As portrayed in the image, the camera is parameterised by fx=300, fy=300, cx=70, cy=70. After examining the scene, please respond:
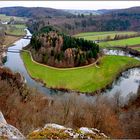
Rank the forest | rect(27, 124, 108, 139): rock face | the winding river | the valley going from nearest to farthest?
rect(27, 124, 108, 139): rock face < the valley < the winding river < the forest

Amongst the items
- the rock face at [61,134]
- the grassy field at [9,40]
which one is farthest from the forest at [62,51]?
the rock face at [61,134]

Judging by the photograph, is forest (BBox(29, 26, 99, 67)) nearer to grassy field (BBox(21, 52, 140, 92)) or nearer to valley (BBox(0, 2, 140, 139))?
valley (BBox(0, 2, 140, 139))

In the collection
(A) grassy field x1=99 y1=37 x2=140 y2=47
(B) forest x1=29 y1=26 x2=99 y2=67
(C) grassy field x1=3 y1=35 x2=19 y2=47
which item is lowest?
(A) grassy field x1=99 y1=37 x2=140 y2=47

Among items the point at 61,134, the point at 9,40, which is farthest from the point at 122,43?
the point at 61,134

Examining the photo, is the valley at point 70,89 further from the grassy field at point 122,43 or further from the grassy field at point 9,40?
the grassy field at point 9,40

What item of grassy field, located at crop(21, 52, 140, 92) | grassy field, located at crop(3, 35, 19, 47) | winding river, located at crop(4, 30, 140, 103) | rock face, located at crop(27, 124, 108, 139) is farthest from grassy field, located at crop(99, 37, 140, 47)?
rock face, located at crop(27, 124, 108, 139)

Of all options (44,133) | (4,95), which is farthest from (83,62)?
(44,133)

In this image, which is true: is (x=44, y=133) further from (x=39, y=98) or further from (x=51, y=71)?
(x=51, y=71)

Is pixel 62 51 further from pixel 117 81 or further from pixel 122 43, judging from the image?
pixel 122 43
